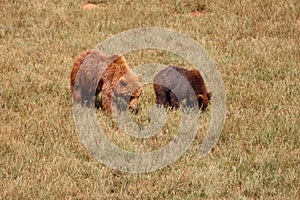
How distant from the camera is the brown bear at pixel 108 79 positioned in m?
8.41

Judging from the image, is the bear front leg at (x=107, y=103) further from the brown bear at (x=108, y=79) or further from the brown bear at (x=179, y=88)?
the brown bear at (x=179, y=88)

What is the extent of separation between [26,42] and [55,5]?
248cm

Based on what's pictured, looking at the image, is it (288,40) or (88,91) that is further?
(288,40)

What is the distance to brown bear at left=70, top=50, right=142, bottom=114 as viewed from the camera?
27.6 feet

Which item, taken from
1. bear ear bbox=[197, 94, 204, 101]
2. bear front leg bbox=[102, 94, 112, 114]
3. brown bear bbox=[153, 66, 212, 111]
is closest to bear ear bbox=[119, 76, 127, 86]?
bear front leg bbox=[102, 94, 112, 114]

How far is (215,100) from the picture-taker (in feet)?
29.1

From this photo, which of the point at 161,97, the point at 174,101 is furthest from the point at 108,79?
the point at 174,101

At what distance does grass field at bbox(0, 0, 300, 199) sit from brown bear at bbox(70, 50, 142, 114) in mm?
318

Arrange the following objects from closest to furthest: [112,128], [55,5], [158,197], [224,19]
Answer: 1. [158,197]
2. [112,128]
3. [224,19]
4. [55,5]

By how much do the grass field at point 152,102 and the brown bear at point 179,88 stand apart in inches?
12.1

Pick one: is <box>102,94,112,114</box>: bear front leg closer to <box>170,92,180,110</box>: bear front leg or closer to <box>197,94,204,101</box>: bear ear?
<box>170,92,180,110</box>: bear front leg

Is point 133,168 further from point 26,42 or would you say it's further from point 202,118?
point 26,42

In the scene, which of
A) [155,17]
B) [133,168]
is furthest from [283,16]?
[133,168]

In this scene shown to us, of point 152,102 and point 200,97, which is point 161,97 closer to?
point 152,102
